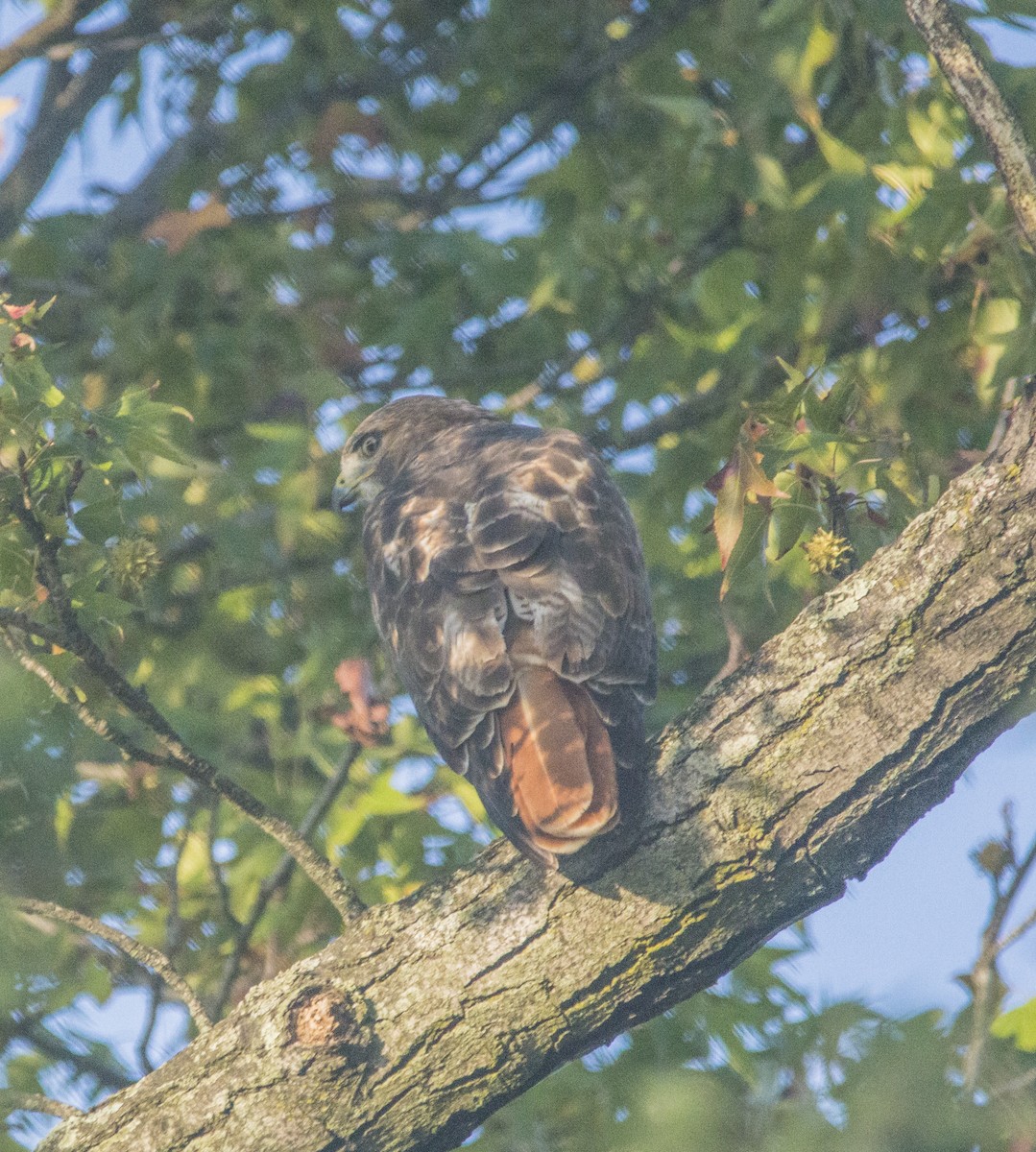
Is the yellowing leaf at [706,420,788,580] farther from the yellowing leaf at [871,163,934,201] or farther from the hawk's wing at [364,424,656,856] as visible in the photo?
the yellowing leaf at [871,163,934,201]

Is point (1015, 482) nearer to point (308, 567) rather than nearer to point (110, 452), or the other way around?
point (110, 452)

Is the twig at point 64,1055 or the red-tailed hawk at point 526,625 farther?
the twig at point 64,1055

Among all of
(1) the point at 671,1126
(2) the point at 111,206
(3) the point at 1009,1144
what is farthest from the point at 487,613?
(2) the point at 111,206

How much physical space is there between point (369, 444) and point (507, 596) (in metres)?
1.85

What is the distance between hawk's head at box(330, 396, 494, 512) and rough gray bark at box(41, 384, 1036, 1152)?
2287 millimetres

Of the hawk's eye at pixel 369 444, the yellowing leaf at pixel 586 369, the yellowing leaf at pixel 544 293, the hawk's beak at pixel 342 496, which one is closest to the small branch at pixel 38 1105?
the hawk's beak at pixel 342 496

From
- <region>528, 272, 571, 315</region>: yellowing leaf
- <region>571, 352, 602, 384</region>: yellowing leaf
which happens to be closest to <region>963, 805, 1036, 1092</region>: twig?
<region>528, 272, 571, 315</region>: yellowing leaf

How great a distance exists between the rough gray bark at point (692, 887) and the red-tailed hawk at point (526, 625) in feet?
0.49

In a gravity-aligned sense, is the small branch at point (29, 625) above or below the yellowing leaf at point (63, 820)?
below

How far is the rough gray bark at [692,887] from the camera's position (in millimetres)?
2520

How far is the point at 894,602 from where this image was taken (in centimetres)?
259

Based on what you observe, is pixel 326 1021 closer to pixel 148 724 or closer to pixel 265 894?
pixel 148 724

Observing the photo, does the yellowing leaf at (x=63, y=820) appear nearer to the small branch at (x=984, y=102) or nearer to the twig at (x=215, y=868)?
the twig at (x=215, y=868)

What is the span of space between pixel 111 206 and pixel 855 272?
3132mm
